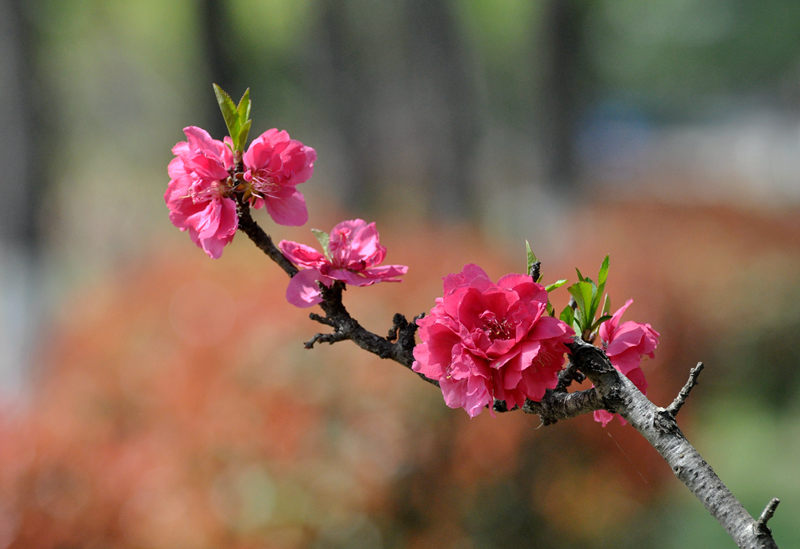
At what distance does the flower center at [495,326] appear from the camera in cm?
92

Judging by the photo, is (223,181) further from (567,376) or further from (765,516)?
(765,516)

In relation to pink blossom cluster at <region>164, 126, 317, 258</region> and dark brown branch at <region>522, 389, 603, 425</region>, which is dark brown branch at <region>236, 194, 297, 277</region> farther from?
dark brown branch at <region>522, 389, 603, 425</region>

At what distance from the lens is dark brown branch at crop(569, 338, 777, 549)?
0.88 meters

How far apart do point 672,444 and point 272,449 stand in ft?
9.18

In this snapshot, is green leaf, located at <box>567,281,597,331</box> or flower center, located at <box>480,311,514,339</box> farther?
green leaf, located at <box>567,281,597,331</box>

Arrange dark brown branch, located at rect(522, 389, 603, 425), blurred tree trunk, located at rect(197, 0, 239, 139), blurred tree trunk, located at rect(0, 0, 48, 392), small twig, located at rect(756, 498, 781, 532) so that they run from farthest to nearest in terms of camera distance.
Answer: blurred tree trunk, located at rect(197, 0, 239, 139)
blurred tree trunk, located at rect(0, 0, 48, 392)
dark brown branch, located at rect(522, 389, 603, 425)
small twig, located at rect(756, 498, 781, 532)

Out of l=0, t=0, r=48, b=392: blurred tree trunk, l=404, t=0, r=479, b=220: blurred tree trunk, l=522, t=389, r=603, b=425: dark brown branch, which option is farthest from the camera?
l=404, t=0, r=479, b=220: blurred tree trunk

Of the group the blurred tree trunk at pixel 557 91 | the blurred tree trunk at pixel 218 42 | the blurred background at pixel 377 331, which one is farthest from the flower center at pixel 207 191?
the blurred tree trunk at pixel 218 42

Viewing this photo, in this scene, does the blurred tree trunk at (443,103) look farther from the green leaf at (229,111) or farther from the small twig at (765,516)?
the small twig at (765,516)

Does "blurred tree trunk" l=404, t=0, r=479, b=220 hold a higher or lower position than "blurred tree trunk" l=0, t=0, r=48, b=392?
higher

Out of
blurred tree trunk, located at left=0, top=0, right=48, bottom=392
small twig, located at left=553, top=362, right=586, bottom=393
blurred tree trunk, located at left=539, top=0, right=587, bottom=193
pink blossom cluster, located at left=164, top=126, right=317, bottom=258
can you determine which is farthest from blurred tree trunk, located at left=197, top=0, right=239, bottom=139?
small twig, located at left=553, top=362, right=586, bottom=393

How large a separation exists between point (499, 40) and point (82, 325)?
574 inches

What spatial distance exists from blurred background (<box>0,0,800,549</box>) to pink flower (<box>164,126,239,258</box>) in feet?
8.34

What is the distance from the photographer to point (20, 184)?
658cm
